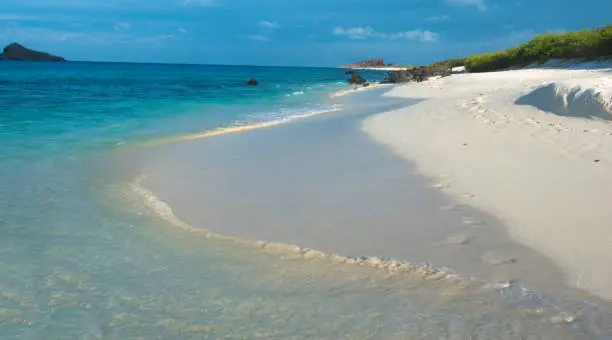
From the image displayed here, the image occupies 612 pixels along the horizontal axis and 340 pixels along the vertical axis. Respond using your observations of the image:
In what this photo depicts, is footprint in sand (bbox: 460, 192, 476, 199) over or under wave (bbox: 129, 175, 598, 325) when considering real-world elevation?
over

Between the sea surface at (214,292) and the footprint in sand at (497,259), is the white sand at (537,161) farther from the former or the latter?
the sea surface at (214,292)

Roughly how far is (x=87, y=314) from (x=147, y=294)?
45 cm

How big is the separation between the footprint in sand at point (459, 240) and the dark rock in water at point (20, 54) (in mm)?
200027

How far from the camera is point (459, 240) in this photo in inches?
183

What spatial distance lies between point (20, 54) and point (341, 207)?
201361mm

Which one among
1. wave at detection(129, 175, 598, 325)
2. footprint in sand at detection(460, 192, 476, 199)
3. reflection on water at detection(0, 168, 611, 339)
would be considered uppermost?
footprint in sand at detection(460, 192, 476, 199)

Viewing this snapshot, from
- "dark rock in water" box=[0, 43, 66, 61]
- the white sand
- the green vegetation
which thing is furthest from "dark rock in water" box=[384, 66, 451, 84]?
"dark rock in water" box=[0, 43, 66, 61]

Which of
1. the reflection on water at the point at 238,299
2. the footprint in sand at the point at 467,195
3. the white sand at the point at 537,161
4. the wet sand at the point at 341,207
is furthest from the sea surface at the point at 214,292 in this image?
the footprint in sand at the point at 467,195

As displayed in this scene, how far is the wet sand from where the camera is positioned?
14.0 feet

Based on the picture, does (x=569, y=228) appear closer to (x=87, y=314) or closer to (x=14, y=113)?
(x=87, y=314)

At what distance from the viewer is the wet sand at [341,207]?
4277 mm

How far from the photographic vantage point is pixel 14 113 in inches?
765

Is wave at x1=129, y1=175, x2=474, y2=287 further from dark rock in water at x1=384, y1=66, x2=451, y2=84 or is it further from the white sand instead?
dark rock in water at x1=384, y1=66, x2=451, y2=84

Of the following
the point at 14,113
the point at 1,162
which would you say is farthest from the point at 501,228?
the point at 14,113
